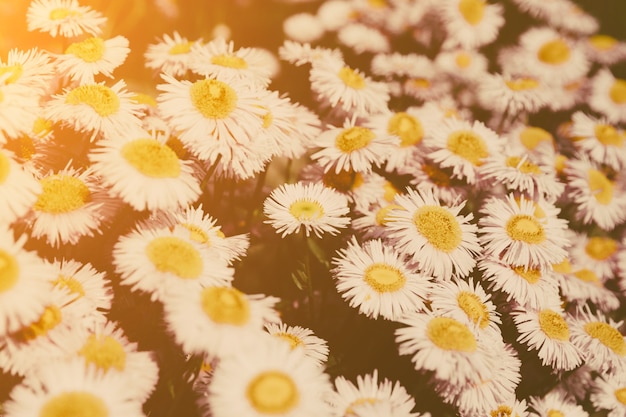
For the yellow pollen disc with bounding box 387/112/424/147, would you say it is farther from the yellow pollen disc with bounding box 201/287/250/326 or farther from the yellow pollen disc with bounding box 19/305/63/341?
the yellow pollen disc with bounding box 19/305/63/341

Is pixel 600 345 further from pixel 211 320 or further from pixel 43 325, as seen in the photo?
pixel 43 325

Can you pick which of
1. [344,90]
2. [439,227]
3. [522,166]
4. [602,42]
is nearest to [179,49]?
[344,90]

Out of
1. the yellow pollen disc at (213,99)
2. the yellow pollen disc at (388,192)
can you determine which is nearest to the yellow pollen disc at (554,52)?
the yellow pollen disc at (388,192)

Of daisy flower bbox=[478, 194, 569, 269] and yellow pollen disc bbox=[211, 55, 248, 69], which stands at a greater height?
yellow pollen disc bbox=[211, 55, 248, 69]

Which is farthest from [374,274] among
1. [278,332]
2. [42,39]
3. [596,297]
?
[42,39]

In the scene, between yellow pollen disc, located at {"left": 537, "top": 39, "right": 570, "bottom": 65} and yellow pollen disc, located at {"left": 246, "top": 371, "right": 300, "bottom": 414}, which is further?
yellow pollen disc, located at {"left": 537, "top": 39, "right": 570, "bottom": 65}

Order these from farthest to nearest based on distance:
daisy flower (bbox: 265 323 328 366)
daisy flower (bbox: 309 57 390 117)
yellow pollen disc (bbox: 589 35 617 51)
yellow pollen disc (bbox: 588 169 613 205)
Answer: yellow pollen disc (bbox: 589 35 617 51) < yellow pollen disc (bbox: 588 169 613 205) < daisy flower (bbox: 309 57 390 117) < daisy flower (bbox: 265 323 328 366)

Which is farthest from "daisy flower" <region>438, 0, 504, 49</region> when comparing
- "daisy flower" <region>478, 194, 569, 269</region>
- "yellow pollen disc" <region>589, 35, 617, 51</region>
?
"daisy flower" <region>478, 194, 569, 269</region>

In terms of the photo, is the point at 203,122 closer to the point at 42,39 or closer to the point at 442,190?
the point at 442,190
